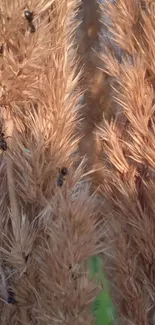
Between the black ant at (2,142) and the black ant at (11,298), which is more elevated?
the black ant at (2,142)

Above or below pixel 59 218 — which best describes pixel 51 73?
above

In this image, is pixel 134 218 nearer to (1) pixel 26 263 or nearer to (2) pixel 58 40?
(1) pixel 26 263

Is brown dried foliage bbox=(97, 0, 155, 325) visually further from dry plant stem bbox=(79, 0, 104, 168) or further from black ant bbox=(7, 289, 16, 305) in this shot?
dry plant stem bbox=(79, 0, 104, 168)

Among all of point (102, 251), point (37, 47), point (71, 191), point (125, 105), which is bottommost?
point (102, 251)

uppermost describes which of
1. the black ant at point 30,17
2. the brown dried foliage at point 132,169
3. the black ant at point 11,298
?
the black ant at point 30,17

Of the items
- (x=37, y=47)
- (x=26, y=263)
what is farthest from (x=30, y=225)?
(x=37, y=47)

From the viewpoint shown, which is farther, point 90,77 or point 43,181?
point 90,77

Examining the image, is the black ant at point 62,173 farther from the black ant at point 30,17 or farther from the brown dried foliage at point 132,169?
the black ant at point 30,17

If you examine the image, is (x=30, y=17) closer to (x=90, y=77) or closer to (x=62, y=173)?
(x=62, y=173)

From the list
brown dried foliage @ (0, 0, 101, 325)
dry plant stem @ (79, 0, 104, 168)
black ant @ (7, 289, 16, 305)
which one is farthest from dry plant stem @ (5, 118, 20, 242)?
dry plant stem @ (79, 0, 104, 168)

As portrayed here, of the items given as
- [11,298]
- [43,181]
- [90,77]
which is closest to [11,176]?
[43,181]

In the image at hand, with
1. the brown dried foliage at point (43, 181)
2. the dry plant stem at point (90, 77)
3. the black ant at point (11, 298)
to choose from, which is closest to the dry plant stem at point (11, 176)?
the brown dried foliage at point (43, 181)
